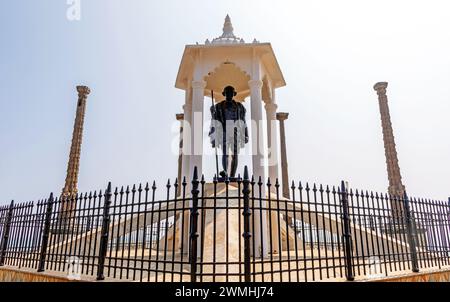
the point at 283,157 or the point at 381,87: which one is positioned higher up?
the point at 381,87

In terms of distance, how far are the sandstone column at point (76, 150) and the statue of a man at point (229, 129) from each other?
13.9 meters

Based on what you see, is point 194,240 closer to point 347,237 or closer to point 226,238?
point 226,238

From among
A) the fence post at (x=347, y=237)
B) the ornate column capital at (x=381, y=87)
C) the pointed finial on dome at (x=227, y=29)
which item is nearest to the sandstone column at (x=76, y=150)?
the pointed finial on dome at (x=227, y=29)

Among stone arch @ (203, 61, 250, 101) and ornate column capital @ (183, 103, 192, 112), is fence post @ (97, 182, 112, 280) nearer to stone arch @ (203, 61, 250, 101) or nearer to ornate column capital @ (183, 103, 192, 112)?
ornate column capital @ (183, 103, 192, 112)

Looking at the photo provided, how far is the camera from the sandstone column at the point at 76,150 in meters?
20.0

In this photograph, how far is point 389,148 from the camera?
70.9ft

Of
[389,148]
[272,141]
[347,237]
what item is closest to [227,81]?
[272,141]

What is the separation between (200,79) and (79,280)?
5.55 m

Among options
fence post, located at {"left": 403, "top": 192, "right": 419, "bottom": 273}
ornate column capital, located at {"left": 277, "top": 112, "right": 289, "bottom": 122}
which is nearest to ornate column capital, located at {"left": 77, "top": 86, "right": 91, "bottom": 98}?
ornate column capital, located at {"left": 277, "top": 112, "right": 289, "bottom": 122}

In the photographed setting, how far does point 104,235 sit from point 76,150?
18508 mm

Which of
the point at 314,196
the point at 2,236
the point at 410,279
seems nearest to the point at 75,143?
the point at 2,236

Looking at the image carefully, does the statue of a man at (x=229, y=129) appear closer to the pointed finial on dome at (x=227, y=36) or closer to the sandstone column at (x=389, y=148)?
the pointed finial on dome at (x=227, y=36)
